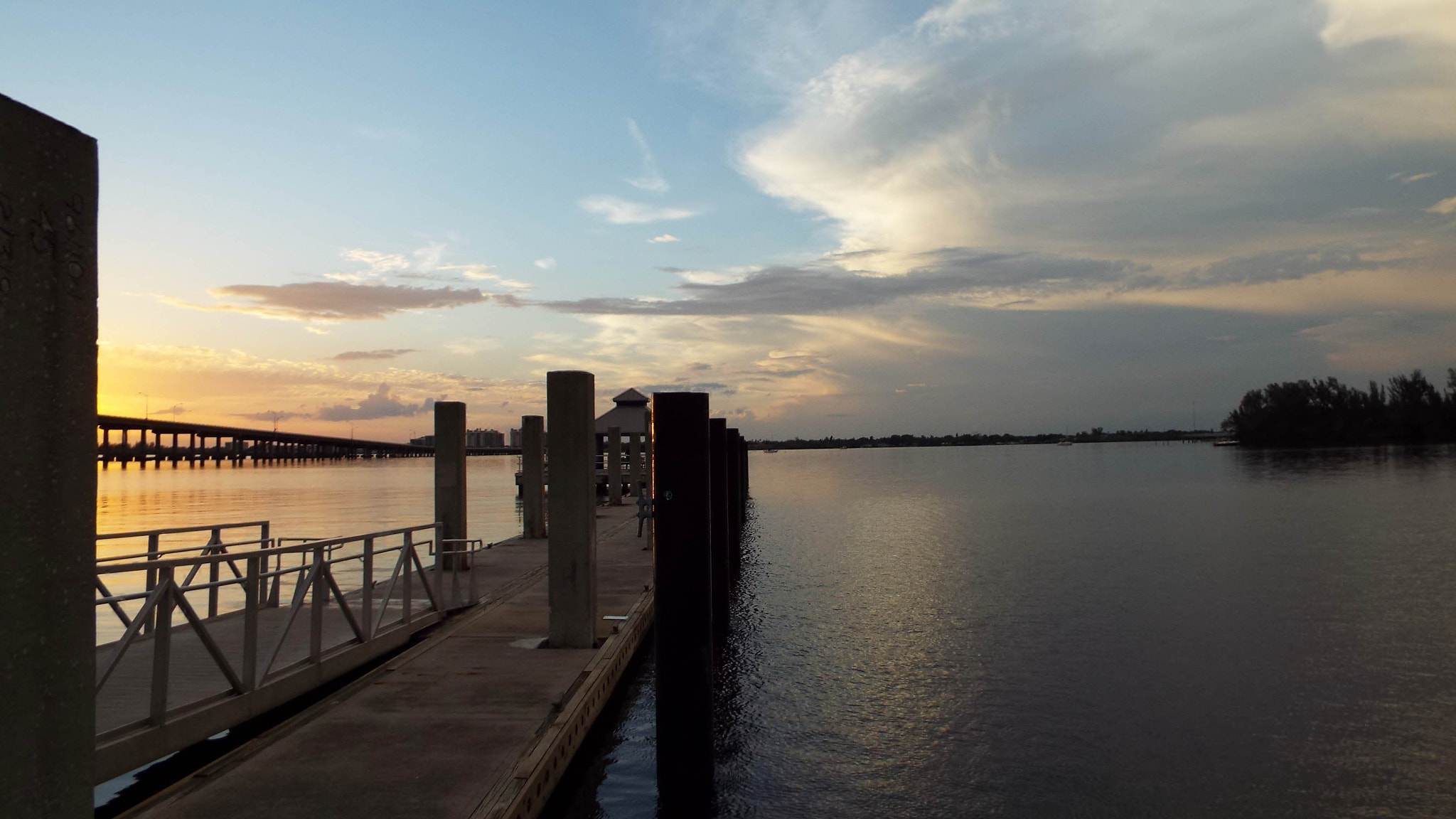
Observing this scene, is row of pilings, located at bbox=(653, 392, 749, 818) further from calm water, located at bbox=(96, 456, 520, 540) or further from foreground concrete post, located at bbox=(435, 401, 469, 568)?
calm water, located at bbox=(96, 456, 520, 540)

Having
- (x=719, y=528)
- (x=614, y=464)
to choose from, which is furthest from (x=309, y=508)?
(x=719, y=528)

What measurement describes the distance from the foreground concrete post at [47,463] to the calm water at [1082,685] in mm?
6394

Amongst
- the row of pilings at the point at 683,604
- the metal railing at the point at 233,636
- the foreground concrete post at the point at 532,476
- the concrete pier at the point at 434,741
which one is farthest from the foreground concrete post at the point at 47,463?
the foreground concrete post at the point at 532,476

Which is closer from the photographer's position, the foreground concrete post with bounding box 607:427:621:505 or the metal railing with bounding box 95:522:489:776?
the metal railing with bounding box 95:522:489:776

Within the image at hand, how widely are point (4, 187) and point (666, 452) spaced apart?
19.9 ft

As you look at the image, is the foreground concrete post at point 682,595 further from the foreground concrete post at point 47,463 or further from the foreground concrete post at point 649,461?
the foreground concrete post at point 649,461

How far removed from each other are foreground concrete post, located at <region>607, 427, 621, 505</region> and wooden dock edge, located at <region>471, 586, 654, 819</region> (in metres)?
26.7

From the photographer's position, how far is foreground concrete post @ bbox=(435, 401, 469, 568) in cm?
1631

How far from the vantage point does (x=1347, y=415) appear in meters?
152

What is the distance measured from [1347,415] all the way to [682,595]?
18188cm

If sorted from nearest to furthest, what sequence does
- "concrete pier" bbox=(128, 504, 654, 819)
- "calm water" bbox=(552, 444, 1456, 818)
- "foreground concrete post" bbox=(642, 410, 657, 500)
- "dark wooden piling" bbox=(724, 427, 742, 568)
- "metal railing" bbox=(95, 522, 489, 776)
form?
"concrete pier" bbox=(128, 504, 654, 819) < "metal railing" bbox=(95, 522, 489, 776) < "calm water" bbox=(552, 444, 1456, 818) < "foreground concrete post" bbox=(642, 410, 657, 500) < "dark wooden piling" bbox=(724, 427, 742, 568)

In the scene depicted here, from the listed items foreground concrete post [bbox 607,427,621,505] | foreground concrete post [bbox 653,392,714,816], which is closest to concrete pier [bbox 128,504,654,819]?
foreground concrete post [bbox 653,392,714,816]

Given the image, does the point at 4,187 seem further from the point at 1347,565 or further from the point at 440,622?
the point at 1347,565

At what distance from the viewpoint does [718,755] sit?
9.77 m
